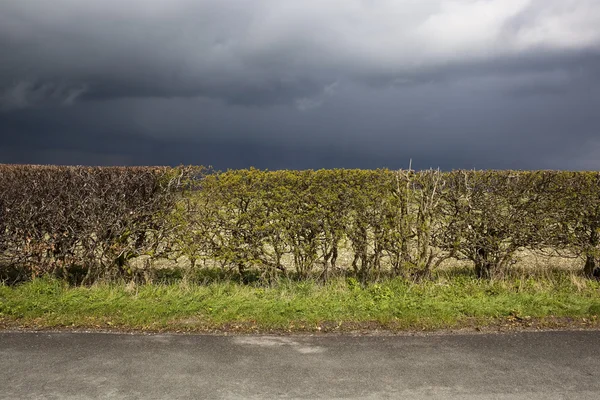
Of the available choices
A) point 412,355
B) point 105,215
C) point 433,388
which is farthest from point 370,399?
point 105,215

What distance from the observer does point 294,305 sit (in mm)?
7547

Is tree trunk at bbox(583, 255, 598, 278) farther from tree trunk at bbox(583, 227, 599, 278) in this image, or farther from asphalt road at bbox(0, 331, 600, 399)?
asphalt road at bbox(0, 331, 600, 399)

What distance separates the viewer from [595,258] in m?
10.1

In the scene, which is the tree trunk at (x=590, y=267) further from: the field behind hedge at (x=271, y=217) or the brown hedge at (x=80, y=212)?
the brown hedge at (x=80, y=212)

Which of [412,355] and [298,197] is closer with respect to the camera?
[412,355]

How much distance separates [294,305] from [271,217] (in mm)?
1827

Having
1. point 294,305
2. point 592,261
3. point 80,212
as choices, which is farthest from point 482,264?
point 80,212

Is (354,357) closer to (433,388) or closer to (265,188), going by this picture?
(433,388)

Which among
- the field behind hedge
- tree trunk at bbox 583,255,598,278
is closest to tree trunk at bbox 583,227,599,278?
tree trunk at bbox 583,255,598,278

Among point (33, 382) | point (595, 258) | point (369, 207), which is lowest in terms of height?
point (33, 382)

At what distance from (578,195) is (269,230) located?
599 cm

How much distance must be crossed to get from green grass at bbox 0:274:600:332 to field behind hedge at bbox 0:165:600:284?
0.55 metres

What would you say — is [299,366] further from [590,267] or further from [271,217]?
[590,267]

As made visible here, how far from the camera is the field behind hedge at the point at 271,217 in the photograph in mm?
8766
